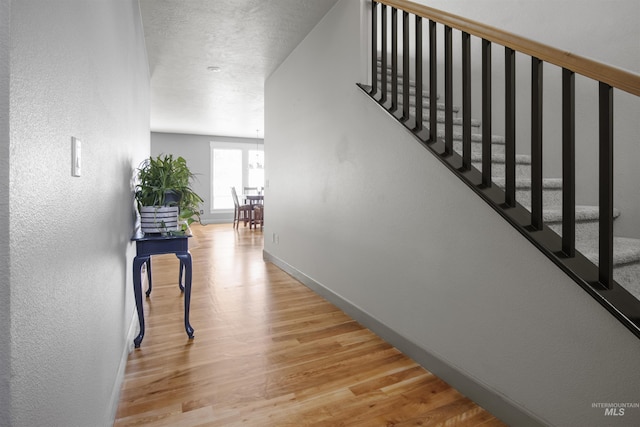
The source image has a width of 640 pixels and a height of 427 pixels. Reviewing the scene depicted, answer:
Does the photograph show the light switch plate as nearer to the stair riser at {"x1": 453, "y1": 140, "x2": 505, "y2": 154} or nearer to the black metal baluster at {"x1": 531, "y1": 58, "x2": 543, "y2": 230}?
the black metal baluster at {"x1": 531, "y1": 58, "x2": 543, "y2": 230}

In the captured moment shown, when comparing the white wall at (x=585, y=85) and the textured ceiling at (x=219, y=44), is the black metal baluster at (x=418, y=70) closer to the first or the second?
the white wall at (x=585, y=85)

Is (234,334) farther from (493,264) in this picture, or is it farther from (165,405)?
(493,264)

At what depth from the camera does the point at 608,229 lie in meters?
1.23

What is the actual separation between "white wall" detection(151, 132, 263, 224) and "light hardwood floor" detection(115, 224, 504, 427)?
725 centimetres

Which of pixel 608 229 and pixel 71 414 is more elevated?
pixel 608 229

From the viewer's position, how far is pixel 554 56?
4.23 feet

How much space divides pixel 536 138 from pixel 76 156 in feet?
5.39

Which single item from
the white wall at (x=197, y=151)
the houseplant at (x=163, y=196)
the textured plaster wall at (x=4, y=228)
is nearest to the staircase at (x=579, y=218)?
the houseplant at (x=163, y=196)

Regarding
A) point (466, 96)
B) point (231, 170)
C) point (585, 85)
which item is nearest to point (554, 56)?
point (466, 96)

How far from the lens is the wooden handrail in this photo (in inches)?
42.8

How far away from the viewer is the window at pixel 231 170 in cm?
1028

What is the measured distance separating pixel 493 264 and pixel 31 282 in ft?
5.43

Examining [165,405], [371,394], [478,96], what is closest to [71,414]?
[165,405]

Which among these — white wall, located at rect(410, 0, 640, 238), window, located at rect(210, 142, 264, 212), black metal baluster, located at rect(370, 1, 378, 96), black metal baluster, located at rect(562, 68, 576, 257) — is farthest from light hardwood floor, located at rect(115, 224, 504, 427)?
window, located at rect(210, 142, 264, 212)
